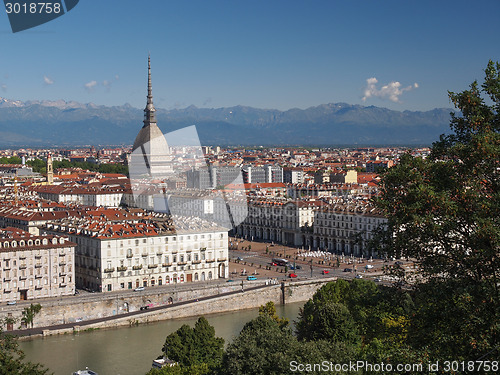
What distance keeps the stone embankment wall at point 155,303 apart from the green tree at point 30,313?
0.15 metres

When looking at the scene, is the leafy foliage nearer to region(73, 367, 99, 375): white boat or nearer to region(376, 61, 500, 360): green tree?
region(376, 61, 500, 360): green tree

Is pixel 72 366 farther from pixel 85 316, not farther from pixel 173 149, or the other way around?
pixel 173 149

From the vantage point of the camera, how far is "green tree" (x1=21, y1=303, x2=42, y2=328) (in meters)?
19.2

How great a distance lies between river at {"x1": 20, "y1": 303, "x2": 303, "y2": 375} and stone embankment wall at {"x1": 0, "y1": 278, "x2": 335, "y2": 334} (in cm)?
32

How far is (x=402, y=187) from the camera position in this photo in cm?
696

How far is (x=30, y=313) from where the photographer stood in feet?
63.3

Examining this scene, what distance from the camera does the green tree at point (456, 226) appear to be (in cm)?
617

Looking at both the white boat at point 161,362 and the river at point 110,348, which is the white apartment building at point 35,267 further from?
the white boat at point 161,362

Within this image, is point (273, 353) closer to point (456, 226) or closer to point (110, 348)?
point (456, 226)

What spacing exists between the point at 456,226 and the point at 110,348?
12860 mm

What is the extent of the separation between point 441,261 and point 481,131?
126cm

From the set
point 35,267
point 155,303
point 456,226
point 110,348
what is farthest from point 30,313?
point 456,226

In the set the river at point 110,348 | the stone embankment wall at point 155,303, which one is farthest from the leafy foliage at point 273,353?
the stone embankment wall at point 155,303

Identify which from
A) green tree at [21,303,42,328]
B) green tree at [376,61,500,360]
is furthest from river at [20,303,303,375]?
green tree at [376,61,500,360]
